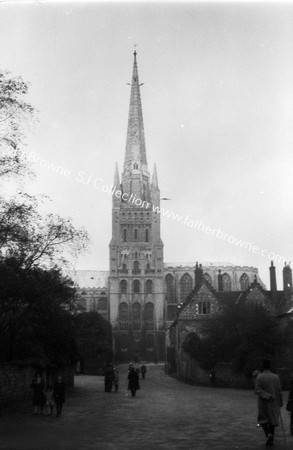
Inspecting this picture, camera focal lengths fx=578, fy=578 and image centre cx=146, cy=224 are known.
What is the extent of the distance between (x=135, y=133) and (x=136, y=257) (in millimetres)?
29722

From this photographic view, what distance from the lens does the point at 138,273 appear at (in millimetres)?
122062

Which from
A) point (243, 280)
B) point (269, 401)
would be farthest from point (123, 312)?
point (269, 401)

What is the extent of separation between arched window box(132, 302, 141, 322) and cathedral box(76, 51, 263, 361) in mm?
208

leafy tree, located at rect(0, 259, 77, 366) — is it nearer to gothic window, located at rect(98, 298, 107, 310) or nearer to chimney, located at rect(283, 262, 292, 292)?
chimney, located at rect(283, 262, 292, 292)

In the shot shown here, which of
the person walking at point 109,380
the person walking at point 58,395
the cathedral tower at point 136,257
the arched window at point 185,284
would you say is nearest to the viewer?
the person walking at point 58,395

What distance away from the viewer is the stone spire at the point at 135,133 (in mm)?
132750

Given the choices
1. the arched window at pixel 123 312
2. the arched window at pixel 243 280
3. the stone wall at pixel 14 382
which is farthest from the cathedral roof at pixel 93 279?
the stone wall at pixel 14 382

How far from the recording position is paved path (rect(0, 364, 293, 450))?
40.1ft

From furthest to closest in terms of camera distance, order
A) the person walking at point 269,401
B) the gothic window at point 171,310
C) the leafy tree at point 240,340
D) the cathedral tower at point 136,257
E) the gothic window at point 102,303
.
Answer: the gothic window at point 102,303 < the gothic window at point 171,310 < the cathedral tower at point 136,257 < the leafy tree at point 240,340 < the person walking at point 269,401

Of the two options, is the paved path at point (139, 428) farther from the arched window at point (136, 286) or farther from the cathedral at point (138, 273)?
the arched window at point (136, 286)

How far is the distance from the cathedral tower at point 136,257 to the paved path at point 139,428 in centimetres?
8708

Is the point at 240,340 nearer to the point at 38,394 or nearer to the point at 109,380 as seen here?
the point at 109,380

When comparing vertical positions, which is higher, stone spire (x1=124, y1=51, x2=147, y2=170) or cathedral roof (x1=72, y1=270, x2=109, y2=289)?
stone spire (x1=124, y1=51, x2=147, y2=170)

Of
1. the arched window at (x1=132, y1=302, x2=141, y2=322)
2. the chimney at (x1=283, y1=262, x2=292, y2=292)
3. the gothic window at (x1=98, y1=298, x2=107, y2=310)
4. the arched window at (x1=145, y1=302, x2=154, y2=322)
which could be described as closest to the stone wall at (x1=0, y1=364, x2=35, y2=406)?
the chimney at (x1=283, y1=262, x2=292, y2=292)
